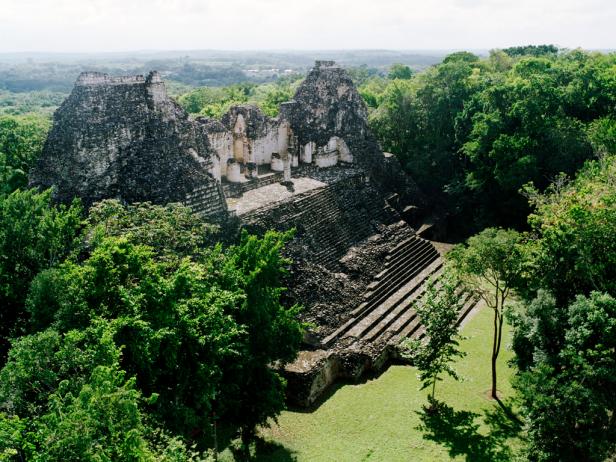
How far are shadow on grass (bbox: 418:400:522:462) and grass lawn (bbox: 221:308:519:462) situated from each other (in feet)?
0.06

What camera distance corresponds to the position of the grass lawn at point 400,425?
10.6 m

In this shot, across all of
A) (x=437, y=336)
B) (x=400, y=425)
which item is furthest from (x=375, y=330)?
(x=400, y=425)

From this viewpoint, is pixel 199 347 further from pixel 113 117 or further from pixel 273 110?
pixel 273 110

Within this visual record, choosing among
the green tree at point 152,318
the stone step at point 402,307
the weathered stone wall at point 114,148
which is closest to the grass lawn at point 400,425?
the stone step at point 402,307

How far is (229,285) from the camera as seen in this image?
10.1m

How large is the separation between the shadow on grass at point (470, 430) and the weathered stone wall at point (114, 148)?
8.06 meters

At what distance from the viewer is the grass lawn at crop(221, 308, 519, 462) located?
10609mm

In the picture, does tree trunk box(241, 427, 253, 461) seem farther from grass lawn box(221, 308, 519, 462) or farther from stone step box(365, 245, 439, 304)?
stone step box(365, 245, 439, 304)

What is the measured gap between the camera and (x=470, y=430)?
11273 mm

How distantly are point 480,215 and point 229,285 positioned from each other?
596 inches

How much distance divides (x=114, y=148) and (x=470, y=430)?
10659 millimetres

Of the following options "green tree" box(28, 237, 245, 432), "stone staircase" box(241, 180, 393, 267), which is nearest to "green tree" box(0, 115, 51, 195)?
"stone staircase" box(241, 180, 393, 267)

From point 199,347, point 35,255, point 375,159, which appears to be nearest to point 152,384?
point 199,347

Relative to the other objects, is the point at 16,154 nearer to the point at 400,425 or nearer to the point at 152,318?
the point at 152,318
